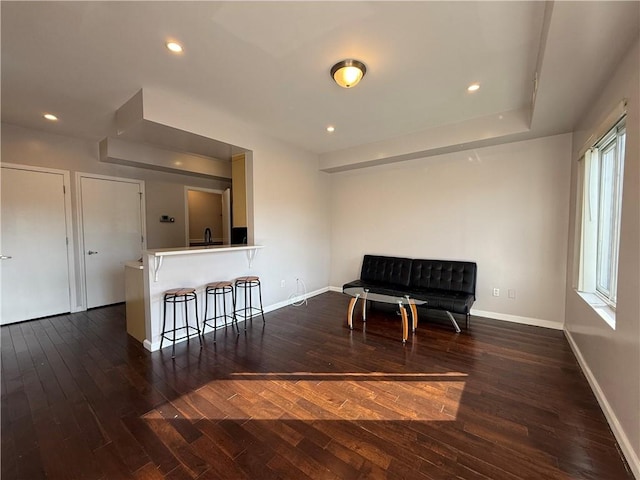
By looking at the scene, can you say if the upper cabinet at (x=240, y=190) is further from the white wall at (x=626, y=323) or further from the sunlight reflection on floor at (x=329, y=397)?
the white wall at (x=626, y=323)

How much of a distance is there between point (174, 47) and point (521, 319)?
486 cm

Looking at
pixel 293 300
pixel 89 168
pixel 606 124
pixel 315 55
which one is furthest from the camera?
pixel 293 300

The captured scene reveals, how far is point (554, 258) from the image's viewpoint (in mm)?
3449

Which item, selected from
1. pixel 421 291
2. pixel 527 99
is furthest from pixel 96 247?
pixel 527 99

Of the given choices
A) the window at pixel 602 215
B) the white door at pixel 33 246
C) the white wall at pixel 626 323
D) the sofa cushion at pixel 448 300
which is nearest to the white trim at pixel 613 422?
the white wall at pixel 626 323

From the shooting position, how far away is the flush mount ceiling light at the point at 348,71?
2.29 m

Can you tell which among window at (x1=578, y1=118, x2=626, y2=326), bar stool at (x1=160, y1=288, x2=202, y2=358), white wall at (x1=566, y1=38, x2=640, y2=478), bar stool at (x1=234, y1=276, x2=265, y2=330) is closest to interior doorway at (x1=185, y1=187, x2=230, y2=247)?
bar stool at (x1=234, y1=276, x2=265, y2=330)

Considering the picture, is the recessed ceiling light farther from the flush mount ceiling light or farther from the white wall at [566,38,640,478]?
the white wall at [566,38,640,478]

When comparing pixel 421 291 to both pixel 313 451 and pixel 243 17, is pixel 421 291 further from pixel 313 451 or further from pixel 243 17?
pixel 243 17

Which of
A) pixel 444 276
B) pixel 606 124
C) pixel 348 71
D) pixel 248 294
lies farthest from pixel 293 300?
pixel 606 124

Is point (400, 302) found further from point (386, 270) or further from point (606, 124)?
point (606, 124)

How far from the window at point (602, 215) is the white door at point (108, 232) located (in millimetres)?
6202

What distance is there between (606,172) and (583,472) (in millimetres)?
2409

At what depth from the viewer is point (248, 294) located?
3982mm
